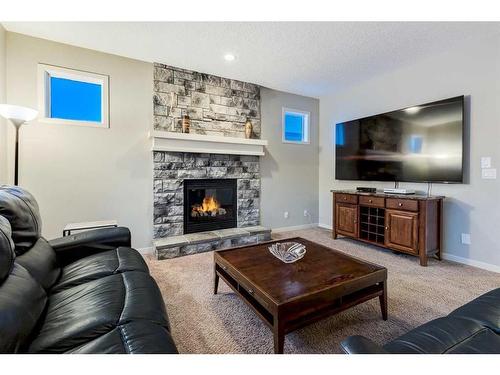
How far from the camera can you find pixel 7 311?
89 cm

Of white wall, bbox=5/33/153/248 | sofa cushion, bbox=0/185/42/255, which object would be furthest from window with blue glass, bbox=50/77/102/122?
sofa cushion, bbox=0/185/42/255

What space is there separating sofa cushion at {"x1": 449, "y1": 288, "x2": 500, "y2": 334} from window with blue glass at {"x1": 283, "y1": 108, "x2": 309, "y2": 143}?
3612 millimetres

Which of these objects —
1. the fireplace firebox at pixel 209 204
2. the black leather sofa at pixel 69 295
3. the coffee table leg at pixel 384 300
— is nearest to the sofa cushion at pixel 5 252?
the black leather sofa at pixel 69 295

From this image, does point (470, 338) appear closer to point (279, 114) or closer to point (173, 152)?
point (173, 152)

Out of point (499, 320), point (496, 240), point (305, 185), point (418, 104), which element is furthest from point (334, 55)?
point (499, 320)

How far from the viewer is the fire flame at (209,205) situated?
376cm

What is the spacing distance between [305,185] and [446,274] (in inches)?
102

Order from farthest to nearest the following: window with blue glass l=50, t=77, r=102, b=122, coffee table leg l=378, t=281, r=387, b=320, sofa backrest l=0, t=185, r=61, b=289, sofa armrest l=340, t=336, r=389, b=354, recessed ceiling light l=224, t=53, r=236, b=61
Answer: recessed ceiling light l=224, t=53, r=236, b=61 < window with blue glass l=50, t=77, r=102, b=122 < coffee table leg l=378, t=281, r=387, b=320 < sofa backrest l=0, t=185, r=61, b=289 < sofa armrest l=340, t=336, r=389, b=354

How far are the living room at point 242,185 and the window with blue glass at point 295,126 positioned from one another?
56mm

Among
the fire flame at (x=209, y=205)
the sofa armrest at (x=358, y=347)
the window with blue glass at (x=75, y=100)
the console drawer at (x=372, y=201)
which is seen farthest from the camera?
the fire flame at (x=209, y=205)

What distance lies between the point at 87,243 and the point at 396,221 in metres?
3.36

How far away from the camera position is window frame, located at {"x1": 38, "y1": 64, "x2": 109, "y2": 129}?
2.77 metres

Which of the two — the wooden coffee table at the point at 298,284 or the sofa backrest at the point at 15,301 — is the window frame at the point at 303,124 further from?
the sofa backrest at the point at 15,301

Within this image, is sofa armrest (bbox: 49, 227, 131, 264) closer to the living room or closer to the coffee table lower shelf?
the living room
